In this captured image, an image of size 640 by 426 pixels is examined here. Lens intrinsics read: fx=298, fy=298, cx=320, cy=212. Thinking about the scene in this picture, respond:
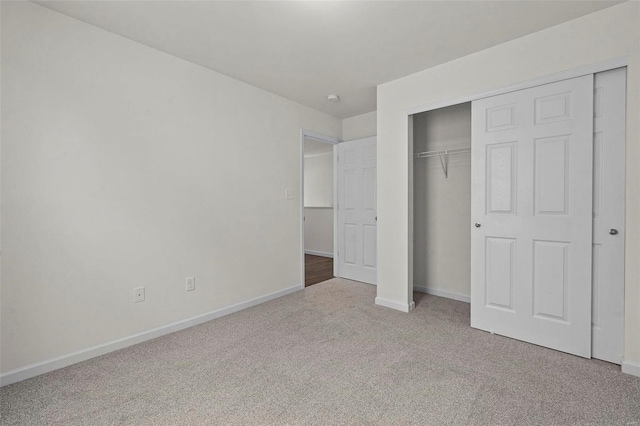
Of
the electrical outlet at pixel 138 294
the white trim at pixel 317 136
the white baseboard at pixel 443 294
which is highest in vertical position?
the white trim at pixel 317 136

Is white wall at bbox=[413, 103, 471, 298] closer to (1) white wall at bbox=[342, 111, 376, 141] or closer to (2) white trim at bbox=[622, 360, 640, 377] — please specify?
(1) white wall at bbox=[342, 111, 376, 141]

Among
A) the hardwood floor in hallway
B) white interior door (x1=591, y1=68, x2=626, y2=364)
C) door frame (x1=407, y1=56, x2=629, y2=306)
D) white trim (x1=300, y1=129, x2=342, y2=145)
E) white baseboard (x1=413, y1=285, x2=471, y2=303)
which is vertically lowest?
the hardwood floor in hallway

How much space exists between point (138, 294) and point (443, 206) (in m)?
3.29

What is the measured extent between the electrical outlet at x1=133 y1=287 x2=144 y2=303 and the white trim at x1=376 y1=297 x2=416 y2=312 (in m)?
2.32

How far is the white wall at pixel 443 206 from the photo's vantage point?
11.2ft

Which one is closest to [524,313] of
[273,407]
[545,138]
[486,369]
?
[486,369]

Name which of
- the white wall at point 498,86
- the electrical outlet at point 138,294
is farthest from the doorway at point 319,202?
the electrical outlet at point 138,294

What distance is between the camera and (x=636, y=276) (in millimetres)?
1954

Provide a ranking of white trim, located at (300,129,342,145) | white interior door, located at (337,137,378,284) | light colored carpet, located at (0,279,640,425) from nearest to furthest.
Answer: light colored carpet, located at (0,279,640,425), white trim, located at (300,129,342,145), white interior door, located at (337,137,378,284)

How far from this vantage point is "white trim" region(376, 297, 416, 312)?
122 inches

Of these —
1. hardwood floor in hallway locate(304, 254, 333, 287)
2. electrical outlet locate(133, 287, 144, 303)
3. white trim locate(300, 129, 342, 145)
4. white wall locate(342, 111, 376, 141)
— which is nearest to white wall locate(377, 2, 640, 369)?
white wall locate(342, 111, 376, 141)

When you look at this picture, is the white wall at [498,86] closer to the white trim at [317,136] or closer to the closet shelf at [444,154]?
the closet shelf at [444,154]

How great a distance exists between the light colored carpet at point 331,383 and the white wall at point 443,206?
94 centimetres

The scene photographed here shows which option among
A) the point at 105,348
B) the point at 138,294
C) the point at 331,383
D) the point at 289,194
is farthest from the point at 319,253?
the point at 331,383
